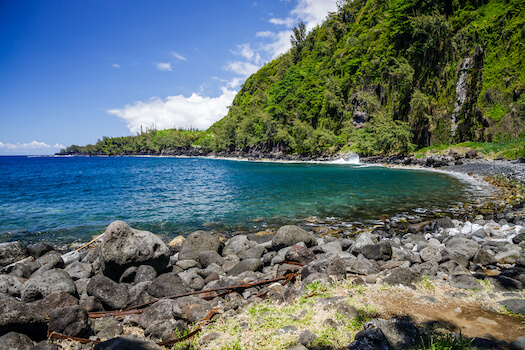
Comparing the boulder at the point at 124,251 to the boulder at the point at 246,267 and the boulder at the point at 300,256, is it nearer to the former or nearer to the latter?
the boulder at the point at 246,267

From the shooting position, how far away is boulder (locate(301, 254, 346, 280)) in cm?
654

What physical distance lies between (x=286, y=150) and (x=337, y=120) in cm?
2438

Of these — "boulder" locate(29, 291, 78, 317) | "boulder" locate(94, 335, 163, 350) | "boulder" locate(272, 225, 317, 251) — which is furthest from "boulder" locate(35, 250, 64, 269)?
"boulder" locate(272, 225, 317, 251)

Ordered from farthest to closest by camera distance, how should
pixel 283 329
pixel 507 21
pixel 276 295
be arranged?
pixel 507 21 < pixel 276 295 < pixel 283 329

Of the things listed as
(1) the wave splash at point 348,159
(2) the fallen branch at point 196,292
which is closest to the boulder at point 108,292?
(2) the fallen branch at point 196,292

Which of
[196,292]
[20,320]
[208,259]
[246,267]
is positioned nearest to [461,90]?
[246,267]

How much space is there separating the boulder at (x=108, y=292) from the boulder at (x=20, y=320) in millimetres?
1687

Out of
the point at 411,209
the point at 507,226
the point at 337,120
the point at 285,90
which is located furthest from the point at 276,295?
the point at 285,90

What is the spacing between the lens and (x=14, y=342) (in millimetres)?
4426

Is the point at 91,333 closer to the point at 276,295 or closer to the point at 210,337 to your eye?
the point at 210,337

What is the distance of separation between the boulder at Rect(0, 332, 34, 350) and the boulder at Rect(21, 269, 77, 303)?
2345mm

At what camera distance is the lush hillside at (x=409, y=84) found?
159ft

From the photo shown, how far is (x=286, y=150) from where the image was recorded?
342ft

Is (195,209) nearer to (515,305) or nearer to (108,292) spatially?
(108,292)
